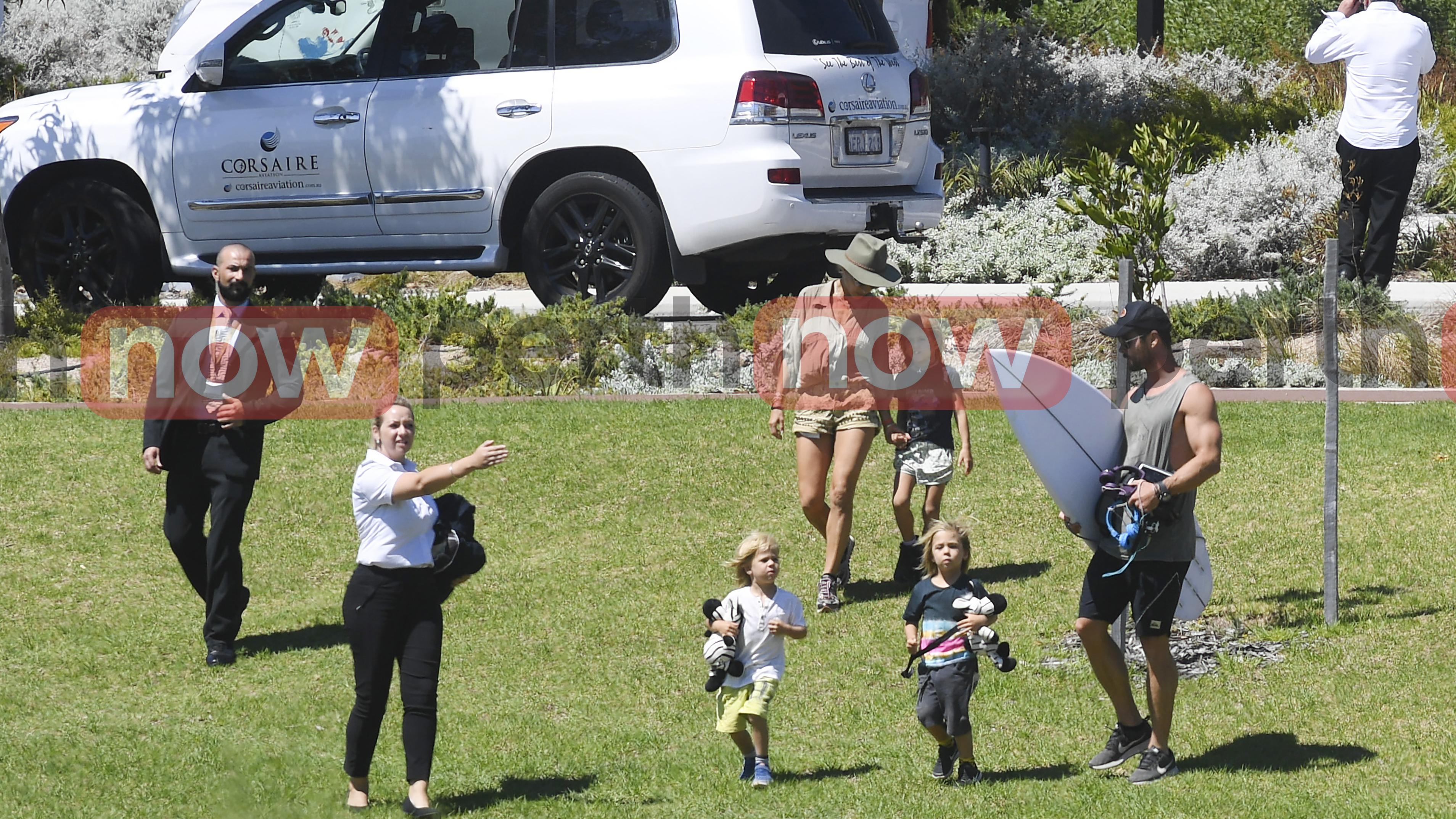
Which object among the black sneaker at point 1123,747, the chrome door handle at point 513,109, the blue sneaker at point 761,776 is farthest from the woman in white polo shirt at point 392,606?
the chrome door handle at point 513,109

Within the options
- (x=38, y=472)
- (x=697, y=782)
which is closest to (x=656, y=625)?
(x=697, y=782)

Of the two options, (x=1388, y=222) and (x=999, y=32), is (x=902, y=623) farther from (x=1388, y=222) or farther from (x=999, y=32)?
(x=999, y=32)

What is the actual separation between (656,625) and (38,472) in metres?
4.11

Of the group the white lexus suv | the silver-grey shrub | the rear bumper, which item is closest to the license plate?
the white lexus suv

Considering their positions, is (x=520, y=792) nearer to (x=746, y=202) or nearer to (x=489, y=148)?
(x=746, y=202)

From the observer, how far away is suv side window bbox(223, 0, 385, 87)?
39.9 feet

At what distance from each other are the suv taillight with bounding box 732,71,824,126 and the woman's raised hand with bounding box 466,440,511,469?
19.3ft

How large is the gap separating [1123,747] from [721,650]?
146 cm

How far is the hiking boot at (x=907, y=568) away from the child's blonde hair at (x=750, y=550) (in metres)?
2.34

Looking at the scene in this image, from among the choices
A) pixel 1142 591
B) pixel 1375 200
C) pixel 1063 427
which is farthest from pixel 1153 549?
pixel 1375 200

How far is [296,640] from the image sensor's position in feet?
26.3

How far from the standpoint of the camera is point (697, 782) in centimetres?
627

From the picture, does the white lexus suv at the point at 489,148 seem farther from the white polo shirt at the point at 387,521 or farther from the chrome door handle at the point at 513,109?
the white polo shirt at the point at 387,521

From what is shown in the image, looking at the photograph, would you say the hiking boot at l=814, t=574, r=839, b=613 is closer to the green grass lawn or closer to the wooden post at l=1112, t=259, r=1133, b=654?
the green grass lawn
